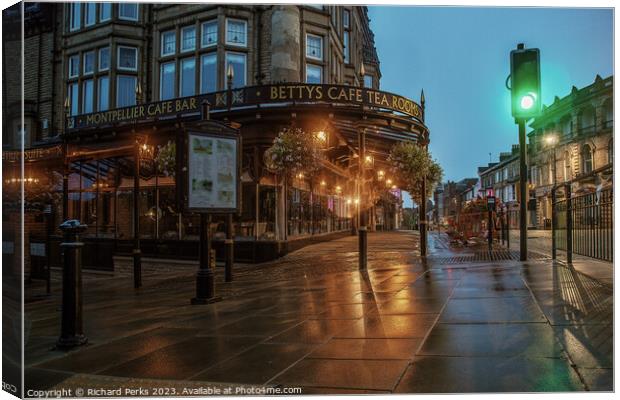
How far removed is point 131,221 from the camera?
56.7 ft

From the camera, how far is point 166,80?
17.4 metres

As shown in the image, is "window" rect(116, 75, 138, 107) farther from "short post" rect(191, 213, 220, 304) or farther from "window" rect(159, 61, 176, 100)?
"short post" rect(191, 213, 220, 304)

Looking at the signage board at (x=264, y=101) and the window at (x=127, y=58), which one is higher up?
the window at (x=127, y=58)

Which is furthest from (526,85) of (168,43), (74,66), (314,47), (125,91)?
(125,91)

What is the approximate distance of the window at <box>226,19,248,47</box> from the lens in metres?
16.7

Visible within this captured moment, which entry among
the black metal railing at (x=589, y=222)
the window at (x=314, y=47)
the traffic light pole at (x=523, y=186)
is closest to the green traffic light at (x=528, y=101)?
the traffic light pole at (x=523, y=186)

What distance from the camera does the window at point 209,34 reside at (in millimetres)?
16688

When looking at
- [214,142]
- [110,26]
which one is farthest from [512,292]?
[110,26]

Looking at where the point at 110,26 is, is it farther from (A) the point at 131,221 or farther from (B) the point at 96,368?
(B) the point at 96,368

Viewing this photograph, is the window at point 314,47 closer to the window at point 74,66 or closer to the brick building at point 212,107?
the brick building at point 212,107

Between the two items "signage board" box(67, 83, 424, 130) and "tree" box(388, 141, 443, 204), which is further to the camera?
"tree" box(388, 141, 443, 204)

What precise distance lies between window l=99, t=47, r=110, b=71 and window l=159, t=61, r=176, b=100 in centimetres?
175

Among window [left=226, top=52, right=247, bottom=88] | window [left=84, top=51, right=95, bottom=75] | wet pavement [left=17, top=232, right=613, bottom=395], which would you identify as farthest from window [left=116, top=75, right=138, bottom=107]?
wet pavement [left=17, top=232, right=613, bottom=395]

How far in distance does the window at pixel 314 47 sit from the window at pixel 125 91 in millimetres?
6217
